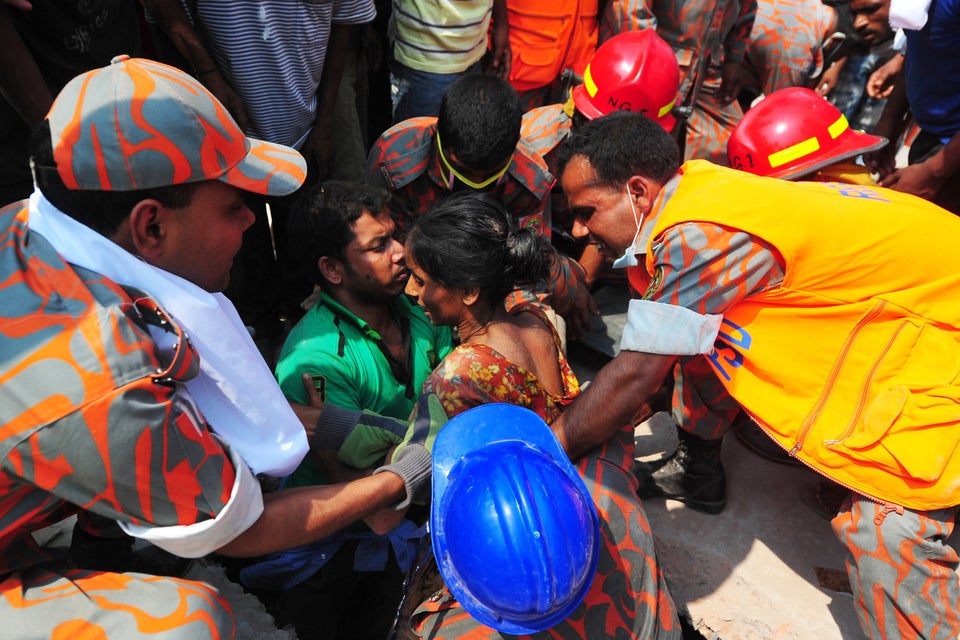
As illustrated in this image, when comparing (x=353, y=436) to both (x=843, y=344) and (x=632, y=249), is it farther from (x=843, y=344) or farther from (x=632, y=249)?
(x=843, y=344)

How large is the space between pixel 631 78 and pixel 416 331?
203 cm

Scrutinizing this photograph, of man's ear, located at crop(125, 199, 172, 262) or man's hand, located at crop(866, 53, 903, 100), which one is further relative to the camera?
man's hand, located at crop(866, 53, 903, 100)

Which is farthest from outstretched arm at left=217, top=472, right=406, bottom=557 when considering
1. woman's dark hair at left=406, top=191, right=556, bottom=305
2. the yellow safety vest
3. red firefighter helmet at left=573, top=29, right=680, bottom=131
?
red firefighter helmet at left=573, top=29, right=680, bottom=131

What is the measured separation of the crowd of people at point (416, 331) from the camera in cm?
149

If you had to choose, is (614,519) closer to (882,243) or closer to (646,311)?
(646,311)

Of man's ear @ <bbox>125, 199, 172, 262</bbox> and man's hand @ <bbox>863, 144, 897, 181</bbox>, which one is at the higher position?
man's ear @ <bbox>125, 199, 172, 262</bbox>

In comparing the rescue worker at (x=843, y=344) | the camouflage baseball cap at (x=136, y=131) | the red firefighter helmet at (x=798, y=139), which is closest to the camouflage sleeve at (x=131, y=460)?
the camouflage baseball cap at (x=136, y=131)

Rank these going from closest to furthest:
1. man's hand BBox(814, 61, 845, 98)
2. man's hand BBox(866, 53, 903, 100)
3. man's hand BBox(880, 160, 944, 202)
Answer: man's hand BBox(880, 160, 944, 202)
man's hand BBox(866, 53, 903, 100)
man's hand BBox(814, 61, 845, 98)

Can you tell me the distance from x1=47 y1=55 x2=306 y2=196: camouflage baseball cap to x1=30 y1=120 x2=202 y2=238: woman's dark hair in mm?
30

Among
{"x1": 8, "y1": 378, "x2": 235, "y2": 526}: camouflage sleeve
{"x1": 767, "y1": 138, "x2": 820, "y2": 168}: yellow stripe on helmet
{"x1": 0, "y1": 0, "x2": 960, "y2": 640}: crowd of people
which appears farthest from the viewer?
{"x1": 767, "y1": 138, "x2": 820, "y2": 168}: yellow stripe on helmet

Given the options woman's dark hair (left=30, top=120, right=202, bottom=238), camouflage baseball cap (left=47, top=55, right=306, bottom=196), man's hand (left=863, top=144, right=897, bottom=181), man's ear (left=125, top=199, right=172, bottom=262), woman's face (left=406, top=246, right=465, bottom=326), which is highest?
camouflage baseball cap (left=47, top=55, right=306, bottom=196)

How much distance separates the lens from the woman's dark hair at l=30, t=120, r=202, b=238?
1.50m

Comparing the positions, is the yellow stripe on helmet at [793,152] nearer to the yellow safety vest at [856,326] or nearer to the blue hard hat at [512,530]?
the yellow safety vest at [856,326]

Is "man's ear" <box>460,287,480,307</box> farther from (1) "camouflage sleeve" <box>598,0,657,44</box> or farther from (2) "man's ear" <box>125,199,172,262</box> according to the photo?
(1) "camouflage sleeve" <box>598,0,657,44</box>
